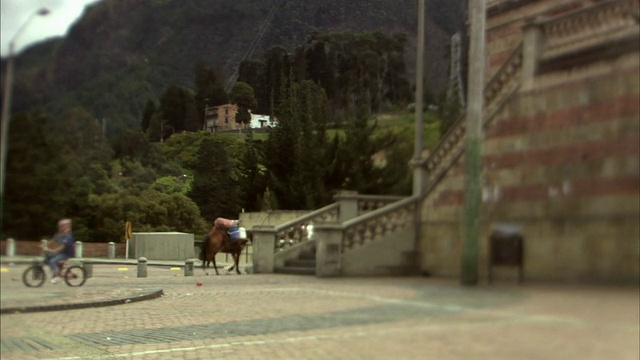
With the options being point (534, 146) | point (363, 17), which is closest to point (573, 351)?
point (534, 146)

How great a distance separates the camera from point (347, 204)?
1.61m

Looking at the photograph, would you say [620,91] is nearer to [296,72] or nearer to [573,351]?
[573,351]

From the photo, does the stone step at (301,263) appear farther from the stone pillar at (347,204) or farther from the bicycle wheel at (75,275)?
the bicycle wheel at (75,275)

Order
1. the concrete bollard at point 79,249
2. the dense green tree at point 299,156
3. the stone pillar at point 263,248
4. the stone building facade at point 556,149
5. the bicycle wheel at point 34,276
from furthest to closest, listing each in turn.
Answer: the stone pillar at point 263,248, the dense green tree at point 299,156, the concrete bollard at point 79,249, the bicycle wheel at point 34,276, the stone building facade at point 556,149

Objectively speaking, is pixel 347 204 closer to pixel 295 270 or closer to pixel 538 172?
pixel 295 270

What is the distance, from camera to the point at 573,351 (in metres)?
1.12

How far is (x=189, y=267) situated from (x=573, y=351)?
3.22 ft

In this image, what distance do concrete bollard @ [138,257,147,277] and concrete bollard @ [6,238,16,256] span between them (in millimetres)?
339

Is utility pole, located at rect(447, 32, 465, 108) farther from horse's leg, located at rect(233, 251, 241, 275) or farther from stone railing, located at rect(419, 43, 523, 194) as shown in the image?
horse's leg, located at rect(233, 251, 241, 275)

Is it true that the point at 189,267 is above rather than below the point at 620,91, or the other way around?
below

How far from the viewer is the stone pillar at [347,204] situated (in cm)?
158

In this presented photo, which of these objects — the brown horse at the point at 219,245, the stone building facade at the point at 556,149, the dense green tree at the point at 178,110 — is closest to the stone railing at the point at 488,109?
the stone building facade at the point at 556,149

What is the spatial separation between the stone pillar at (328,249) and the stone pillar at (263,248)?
0.15 metres

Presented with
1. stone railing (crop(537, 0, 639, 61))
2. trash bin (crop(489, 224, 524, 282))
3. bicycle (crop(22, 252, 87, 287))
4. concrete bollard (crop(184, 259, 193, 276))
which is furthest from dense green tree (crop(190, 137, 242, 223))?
stone railing (crop(537, 0, 639, 61))
